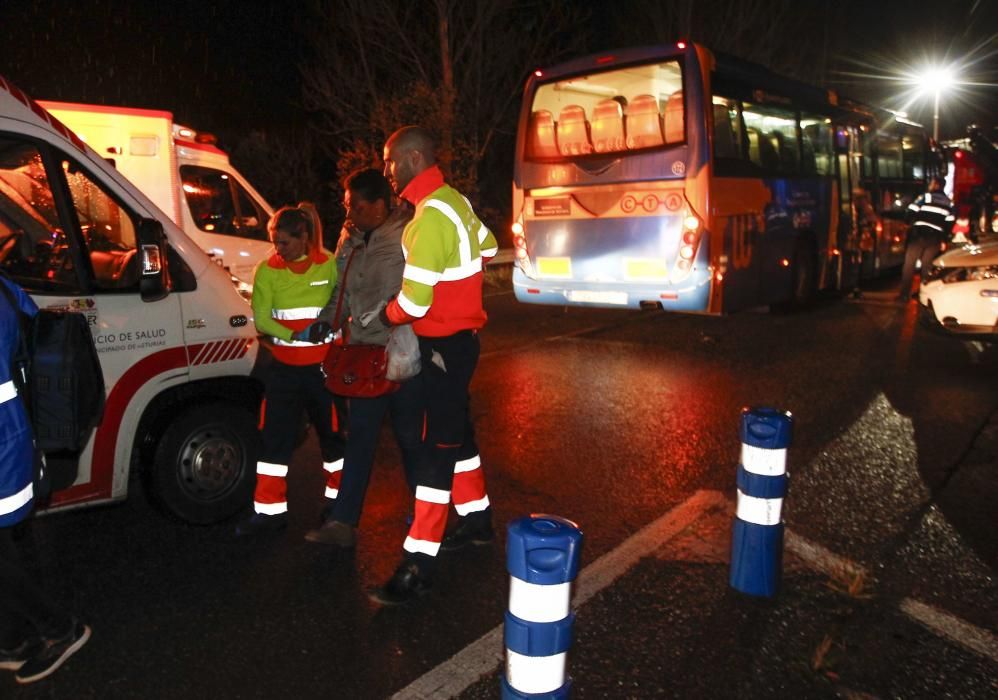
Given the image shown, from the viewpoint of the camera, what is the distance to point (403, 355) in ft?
12.0

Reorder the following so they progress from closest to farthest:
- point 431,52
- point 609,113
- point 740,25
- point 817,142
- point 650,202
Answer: point 650,202 → point 609,113 → point 817,142 → point 431,52 → point 740,25

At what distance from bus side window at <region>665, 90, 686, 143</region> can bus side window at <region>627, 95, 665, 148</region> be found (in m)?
0.09

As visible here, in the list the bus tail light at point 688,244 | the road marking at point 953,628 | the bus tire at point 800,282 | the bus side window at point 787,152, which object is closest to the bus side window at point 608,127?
the bus tail light at point 688,244

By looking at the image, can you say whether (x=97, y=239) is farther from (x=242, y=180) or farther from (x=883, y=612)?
(x=242, y=180)

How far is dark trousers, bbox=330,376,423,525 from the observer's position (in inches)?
151

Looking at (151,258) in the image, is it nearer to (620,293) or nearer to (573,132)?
(620,293)

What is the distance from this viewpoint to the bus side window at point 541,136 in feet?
33.2

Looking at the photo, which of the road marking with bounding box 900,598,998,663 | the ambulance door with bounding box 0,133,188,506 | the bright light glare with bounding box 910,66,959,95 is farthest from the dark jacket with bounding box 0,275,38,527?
the bright light glare with bounding box 910,66,959,95

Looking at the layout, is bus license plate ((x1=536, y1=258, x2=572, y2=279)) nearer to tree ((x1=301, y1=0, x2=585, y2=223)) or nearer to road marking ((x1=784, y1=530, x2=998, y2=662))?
road marking ((x1=784, y1=530, x2=998, y2=662))

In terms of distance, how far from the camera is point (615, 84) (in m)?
9.62

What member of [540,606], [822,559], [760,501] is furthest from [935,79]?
[540,606]

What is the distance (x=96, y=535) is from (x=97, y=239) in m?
1.58

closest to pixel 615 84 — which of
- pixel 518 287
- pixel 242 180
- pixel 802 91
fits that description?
pixel 518 287

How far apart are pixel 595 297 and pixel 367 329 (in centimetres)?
615
